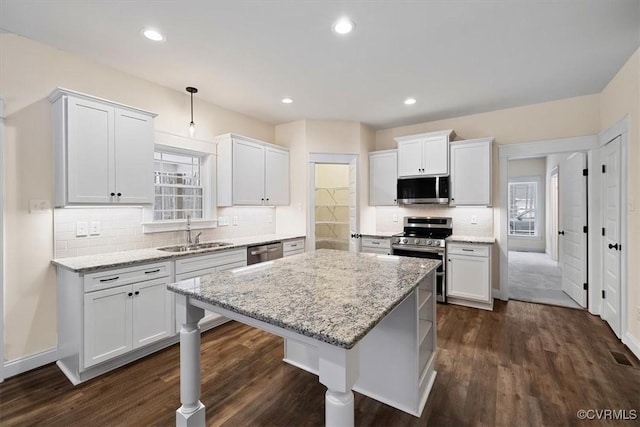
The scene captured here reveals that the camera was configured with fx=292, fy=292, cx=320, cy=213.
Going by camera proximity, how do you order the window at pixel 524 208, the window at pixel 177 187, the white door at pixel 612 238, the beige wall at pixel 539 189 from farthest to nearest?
the window at pixel 524 208 < the beige wall at pixel 539 189 < the window at pixel 177 187 < the white door at pixel 612 238

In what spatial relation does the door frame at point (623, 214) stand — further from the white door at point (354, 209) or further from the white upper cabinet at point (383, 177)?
the white door at point (354, 209)

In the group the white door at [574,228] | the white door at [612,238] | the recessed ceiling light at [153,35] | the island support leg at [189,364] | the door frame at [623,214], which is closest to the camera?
the island support leg at [189,364]

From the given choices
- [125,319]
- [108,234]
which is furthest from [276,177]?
[125,319]

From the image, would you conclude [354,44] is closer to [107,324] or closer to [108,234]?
[108,234]

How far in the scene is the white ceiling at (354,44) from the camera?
2.08m

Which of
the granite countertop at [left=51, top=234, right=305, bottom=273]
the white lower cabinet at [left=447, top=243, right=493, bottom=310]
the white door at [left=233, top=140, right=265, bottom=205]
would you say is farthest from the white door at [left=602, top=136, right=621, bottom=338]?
the granite countertop at [left=51, top=234, right=305, bottom=273]

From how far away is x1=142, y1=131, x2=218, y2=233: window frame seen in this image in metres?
3.23

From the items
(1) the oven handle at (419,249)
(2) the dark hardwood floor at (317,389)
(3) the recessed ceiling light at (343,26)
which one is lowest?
(2) the dark hardwood floor at (317,389)

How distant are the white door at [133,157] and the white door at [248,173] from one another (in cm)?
109

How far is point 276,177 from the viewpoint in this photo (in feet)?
14.6

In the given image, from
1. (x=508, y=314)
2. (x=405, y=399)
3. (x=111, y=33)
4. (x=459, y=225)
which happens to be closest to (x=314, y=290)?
(x=405, y=399)

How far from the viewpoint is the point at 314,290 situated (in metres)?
1.62

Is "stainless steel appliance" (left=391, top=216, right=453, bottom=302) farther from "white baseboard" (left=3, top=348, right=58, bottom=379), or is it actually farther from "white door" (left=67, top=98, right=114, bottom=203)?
"white baseboard" (left=3, top=348, right=58, bottom=379)

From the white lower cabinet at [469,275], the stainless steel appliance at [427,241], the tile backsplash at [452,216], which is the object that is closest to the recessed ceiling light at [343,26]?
the stainless steel appliance at [427,241]
